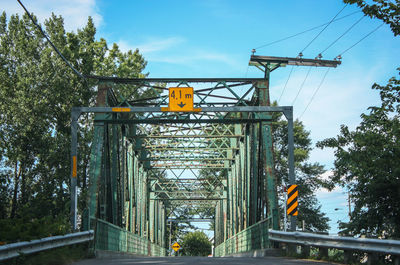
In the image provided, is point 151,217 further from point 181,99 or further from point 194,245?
point 194,245

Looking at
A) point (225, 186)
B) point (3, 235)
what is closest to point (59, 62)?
point (225, 186)

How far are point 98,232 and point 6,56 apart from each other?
81.5ft

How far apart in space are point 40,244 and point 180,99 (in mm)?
9124

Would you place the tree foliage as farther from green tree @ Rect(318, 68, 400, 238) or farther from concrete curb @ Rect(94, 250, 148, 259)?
green tree @ Rect(318, 68, 400, 238)

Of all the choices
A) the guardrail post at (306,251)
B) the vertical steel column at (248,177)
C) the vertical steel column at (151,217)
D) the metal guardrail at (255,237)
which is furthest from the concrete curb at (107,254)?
the vertical steel column at (151,217)

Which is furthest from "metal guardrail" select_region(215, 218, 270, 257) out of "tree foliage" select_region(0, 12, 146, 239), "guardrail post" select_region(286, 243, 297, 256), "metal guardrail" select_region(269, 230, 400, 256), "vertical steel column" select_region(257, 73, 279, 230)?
"tree foliage" select_region(0, 12, 146, 239)

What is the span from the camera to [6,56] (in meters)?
35.3

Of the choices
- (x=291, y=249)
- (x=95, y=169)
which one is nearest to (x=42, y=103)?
(x=95, y=169)

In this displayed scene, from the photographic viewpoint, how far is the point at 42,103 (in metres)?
32.8

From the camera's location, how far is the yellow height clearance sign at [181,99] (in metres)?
17.5

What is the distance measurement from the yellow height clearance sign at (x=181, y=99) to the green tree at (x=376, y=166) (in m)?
5.45

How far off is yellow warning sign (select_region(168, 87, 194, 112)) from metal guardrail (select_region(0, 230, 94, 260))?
598 cm

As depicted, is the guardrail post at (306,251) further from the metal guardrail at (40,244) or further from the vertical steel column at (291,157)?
the metal guardrail at (40,244)

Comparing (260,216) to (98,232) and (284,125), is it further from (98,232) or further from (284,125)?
(284,125)
